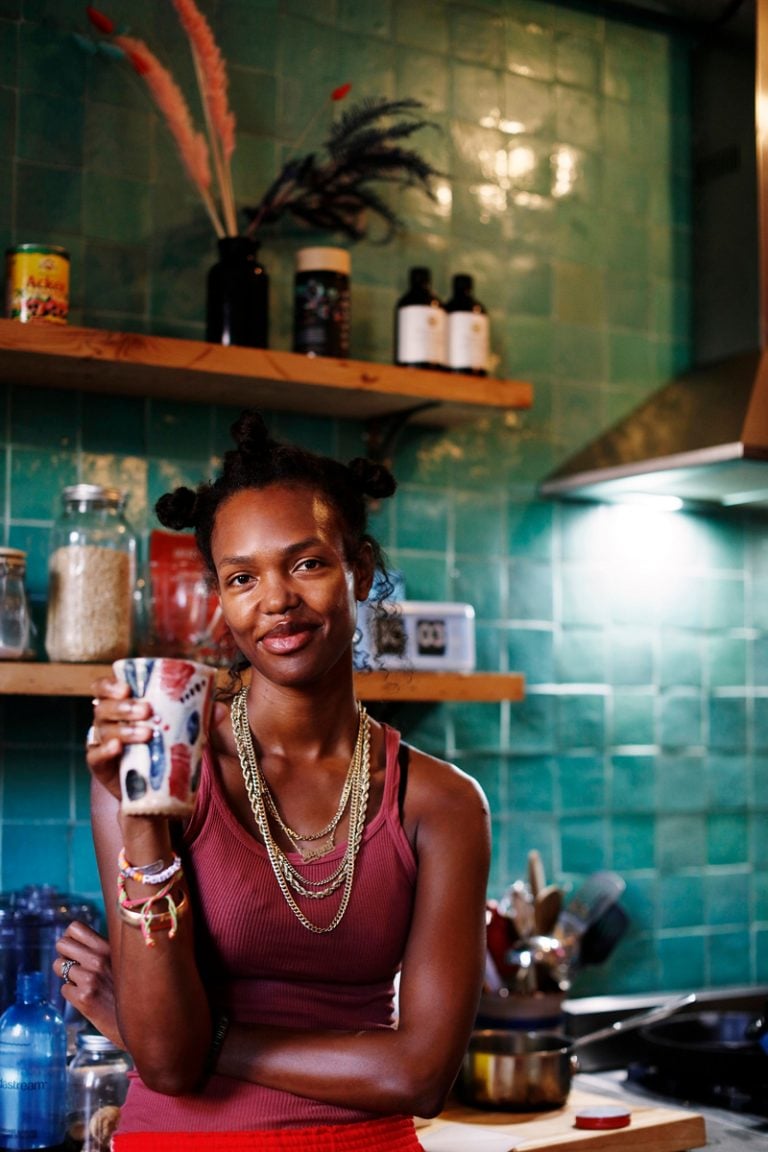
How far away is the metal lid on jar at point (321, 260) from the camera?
2.15m

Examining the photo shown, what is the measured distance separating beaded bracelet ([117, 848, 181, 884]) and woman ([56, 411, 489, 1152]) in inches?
3.4

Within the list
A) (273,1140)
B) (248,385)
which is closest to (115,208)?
(248,385)

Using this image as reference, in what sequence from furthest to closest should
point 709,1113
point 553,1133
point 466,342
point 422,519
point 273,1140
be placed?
1. point 422,519
2. point 466,342
3. point 709,1113
4. point 553,1133
5. point 273,1140

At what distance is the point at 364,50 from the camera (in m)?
2.41

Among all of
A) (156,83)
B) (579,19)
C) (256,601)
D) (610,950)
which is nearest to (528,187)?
(579,19)

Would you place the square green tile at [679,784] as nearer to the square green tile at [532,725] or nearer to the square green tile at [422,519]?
the square green tile at [532,725]

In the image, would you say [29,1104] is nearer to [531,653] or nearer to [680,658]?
[531,653]

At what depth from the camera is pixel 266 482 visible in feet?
4.42

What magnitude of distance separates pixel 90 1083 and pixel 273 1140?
0.53 m

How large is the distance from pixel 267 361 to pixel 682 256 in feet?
3.63

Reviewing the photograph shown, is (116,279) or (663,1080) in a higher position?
(116,279)

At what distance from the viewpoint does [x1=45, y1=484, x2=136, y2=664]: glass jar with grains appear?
1.88 meters

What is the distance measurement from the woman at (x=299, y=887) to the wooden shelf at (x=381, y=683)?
1.54 feet

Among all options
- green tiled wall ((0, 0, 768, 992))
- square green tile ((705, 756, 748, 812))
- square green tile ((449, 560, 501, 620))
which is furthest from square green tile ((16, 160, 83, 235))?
square green tile ((705, 756, 748, 812))
